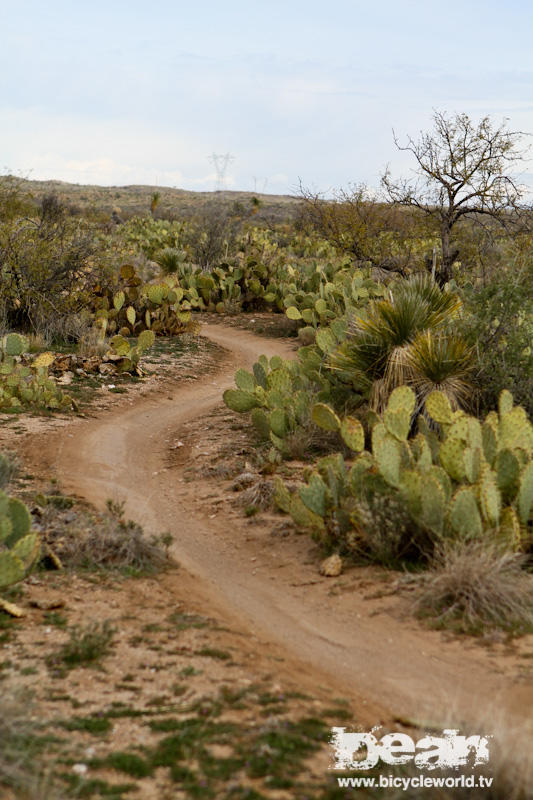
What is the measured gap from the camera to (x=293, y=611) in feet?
18.7

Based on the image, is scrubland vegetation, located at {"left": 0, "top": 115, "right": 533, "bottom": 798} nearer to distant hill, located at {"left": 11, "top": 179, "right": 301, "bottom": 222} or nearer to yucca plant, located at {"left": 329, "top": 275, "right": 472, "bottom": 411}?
yucca plant, located at {"left": 329, "top": 275, "right": 472, "bottom": 411}

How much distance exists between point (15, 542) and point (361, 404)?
5237 millimetres

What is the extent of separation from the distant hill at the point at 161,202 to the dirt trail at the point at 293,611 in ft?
116

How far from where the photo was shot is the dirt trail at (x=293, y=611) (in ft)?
14.5

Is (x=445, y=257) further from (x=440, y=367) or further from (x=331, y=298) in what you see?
(x=440, y=367)

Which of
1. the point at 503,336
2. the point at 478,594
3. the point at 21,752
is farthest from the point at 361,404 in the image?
the point at 21,752

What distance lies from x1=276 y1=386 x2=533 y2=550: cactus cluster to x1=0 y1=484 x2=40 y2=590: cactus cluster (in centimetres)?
222

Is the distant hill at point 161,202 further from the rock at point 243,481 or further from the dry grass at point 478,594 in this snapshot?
the dry grass at point 478,594

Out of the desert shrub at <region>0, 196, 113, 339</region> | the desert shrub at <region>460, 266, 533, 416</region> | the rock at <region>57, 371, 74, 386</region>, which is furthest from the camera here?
the desert shrub at <region>0, 196, 113, 339</region>

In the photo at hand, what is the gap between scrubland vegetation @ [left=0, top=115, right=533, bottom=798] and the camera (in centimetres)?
534

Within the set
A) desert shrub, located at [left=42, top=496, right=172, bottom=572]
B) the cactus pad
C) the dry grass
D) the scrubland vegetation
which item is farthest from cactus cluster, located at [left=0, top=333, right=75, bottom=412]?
the dry grass

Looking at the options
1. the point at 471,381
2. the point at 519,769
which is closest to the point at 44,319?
the point at 471,381

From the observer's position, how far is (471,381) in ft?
29.2

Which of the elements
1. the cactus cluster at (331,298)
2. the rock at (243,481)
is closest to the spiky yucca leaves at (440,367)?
the rock at (243,481)
